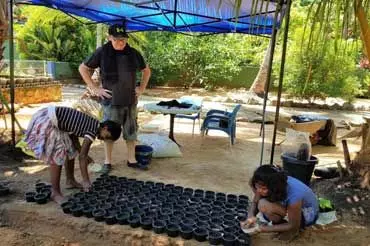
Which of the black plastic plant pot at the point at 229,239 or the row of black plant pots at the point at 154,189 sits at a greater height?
the black plastic plant pot at the point at 229,239

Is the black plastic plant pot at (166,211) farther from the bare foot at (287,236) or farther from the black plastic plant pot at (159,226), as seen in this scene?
the bare foot at (287,236)

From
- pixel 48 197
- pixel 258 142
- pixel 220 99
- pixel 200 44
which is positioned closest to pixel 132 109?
pixel 48 197

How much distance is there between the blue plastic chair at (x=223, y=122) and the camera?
6238 millimetres

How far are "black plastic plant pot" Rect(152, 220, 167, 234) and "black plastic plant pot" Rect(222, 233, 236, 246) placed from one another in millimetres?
474

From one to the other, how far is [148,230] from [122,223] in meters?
0.23

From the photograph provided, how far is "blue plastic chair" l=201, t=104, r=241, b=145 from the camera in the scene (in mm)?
6238

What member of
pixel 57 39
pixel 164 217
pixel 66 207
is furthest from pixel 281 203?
pixel 57 39

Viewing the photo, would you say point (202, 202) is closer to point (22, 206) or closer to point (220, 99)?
point (22, 206)

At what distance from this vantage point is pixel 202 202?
3633mm

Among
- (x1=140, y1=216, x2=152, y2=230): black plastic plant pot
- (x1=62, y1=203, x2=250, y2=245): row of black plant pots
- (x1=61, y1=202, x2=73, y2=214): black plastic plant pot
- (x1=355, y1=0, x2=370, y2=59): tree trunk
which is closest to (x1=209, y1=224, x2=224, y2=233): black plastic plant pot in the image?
(x1=62, y1=203, x2=250, y2=245): row of black plant pots

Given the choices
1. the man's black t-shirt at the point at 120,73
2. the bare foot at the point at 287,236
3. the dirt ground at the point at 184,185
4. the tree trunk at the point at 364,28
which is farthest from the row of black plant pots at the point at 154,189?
the tree trunk at the point at 364,28

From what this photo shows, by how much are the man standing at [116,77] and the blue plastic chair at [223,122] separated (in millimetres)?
2087

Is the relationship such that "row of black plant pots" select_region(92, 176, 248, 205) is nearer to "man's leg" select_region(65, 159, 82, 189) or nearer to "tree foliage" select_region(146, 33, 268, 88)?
"man's leg" select_region(65, 159, 82, 189)

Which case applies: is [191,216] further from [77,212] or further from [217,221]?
[77,212]
